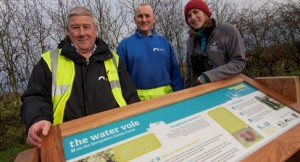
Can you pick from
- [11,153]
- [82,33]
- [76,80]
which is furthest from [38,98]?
[11,153]

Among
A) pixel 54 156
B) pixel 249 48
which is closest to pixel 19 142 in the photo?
pixel 54 156

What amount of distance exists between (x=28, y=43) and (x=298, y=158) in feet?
33.2

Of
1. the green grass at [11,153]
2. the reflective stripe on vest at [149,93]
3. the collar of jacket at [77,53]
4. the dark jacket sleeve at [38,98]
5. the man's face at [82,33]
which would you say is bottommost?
the green grass at [11,153]

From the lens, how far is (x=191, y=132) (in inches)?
85.5

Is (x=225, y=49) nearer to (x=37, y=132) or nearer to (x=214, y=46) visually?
(x=214, y=46)

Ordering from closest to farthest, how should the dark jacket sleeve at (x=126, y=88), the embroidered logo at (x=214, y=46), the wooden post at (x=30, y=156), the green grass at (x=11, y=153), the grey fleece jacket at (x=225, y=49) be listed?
the wooden post at (x=30, y=156) < the dark jacket sleeve at (x=126, y=88) < the grey fleece jacket at (x=225, y=49) < the embroidered logo at (x=214, y=46) < the green grass at (x=11, y=153)

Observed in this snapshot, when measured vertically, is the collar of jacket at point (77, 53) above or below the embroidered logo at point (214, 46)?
above

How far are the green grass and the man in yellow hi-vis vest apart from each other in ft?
18.3

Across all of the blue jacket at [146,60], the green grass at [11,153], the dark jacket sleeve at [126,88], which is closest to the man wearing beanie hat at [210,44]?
the blue jacket at [146,60]

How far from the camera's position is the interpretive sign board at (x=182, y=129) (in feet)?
6.22

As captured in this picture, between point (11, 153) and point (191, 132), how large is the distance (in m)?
7.10

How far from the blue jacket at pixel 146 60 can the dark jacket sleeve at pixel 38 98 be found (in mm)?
1485

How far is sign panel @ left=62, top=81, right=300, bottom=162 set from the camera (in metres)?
1.89

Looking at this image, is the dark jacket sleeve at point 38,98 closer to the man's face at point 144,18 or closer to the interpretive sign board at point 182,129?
the interpretive sign board at point 182,129
